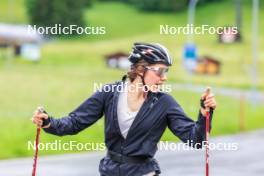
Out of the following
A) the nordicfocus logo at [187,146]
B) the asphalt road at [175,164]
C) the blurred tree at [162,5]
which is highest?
the blurred tree at [162,5]

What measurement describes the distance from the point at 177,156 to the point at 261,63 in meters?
39.1

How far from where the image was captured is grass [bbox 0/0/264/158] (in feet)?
74.5

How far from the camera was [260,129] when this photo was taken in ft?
83.8

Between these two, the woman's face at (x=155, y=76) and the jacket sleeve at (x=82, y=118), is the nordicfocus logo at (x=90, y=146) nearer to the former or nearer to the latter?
the jacket sleeve at (x=82, y=118)

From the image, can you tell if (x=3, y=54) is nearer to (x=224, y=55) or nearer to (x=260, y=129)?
(x=224, y=55)

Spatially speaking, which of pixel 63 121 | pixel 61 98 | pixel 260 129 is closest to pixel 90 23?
pixel 61 98

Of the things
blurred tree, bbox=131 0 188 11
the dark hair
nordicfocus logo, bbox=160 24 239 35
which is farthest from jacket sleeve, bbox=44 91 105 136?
blurred tree, bbox=131 0 188 11

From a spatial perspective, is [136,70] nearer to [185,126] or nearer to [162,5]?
[185,126]

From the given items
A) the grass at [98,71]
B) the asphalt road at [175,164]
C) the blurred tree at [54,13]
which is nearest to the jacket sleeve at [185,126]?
the asphalt road at [175,164]

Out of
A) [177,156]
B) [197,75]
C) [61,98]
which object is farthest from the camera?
[197,75]

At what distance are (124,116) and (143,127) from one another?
164 millimetres

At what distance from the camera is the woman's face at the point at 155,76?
22.7 feet

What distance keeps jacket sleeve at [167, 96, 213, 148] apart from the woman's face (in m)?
0.16

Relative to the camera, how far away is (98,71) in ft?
190
